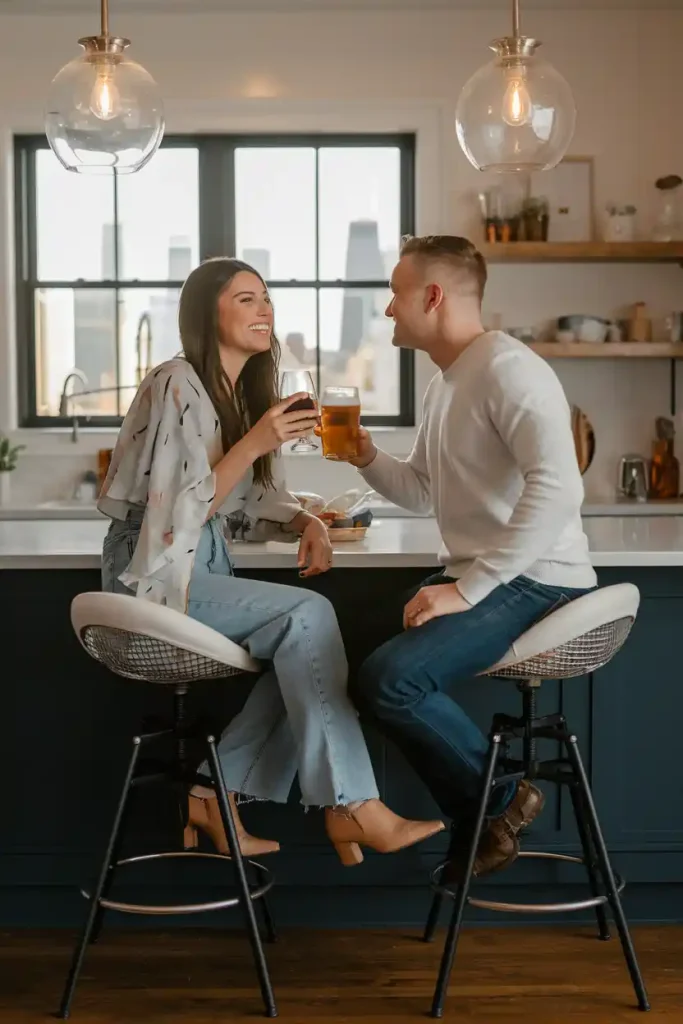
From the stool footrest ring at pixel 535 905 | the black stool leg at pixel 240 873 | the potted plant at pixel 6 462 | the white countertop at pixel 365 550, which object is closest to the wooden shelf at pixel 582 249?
the potted plant at pixel 6 462

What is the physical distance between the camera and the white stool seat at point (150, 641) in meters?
2.32

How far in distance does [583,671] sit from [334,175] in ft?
12.1

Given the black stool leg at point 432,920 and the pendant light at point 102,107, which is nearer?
the pendant light at point 102,107

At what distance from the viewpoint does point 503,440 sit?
247 cm

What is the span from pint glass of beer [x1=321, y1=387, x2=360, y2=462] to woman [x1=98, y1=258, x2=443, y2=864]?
8 centimetres

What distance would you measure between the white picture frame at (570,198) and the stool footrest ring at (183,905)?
135 inches

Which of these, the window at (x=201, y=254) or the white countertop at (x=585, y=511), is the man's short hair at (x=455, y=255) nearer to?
the white countertop at (x=585, y=511)

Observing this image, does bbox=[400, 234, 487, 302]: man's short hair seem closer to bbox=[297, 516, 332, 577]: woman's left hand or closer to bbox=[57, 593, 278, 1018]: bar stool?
bbox=[297, 516, 332, 577]: woman's left hand

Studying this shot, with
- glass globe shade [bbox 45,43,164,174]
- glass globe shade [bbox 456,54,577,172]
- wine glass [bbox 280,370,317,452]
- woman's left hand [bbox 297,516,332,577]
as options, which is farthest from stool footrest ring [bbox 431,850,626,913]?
glass globe shade [bbox 45,43,164,174]

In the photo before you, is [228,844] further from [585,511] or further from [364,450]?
[585,511]

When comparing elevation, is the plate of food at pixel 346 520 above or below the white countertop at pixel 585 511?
above

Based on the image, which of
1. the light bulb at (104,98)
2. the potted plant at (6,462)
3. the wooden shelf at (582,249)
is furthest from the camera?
the potted plant at (6,462)

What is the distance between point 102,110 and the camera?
2531 mm

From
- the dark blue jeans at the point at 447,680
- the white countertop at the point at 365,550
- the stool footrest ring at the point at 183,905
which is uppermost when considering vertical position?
the white countertop at the point at 365,550
